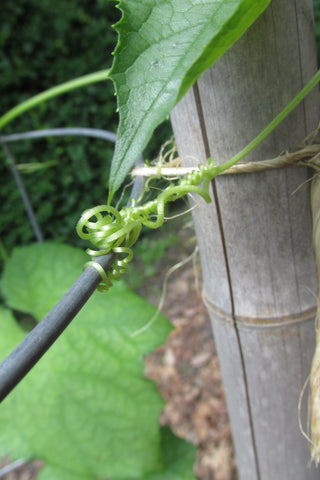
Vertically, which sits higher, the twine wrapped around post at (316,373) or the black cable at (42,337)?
the black cable at (42,337)

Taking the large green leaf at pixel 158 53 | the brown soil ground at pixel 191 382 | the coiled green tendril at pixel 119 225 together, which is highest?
the large green leaf at pixel 158 53

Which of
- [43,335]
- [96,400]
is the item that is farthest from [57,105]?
[43,335]

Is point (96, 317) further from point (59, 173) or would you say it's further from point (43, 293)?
point (59, 173)

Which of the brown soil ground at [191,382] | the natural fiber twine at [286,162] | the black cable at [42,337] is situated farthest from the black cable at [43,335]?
the brown soil ground at [191,382]

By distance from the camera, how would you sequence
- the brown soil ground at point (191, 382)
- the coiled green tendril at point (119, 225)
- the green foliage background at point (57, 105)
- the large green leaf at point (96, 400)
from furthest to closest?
the green foliage background at point (57, 105), the brown soil ground at point (191, 382), the large green leaf at point (96, 400), the coiled green tendril at point (119, 225)

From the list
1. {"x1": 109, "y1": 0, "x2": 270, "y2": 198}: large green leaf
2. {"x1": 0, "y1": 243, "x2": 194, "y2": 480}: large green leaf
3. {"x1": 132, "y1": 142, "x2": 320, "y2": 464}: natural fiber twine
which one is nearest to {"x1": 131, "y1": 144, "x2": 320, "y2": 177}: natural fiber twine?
{"x1": 132, "y1": 142, "x2": 320, "y2": 464}: natural fiber twine

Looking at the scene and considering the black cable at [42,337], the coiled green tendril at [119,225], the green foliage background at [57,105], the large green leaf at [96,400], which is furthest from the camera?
the green foliage background at [57,105]

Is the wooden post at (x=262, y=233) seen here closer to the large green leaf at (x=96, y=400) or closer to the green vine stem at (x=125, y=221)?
the green vine stem at (x=125, y=221)

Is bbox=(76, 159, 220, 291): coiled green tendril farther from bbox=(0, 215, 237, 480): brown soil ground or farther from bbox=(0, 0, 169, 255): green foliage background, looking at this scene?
bbox=(0, 0, 169, 255): green foliage background
